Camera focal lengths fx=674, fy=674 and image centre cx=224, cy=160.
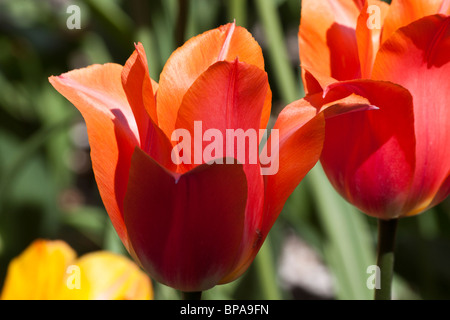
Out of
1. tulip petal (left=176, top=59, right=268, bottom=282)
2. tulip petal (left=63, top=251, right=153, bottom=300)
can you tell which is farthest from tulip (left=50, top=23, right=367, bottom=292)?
tulip petal (left=63, top=251, right=153, bottom=300)

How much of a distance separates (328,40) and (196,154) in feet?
0.37

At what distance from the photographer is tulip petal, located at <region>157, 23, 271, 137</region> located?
0.31m

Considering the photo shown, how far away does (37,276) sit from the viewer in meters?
0.44

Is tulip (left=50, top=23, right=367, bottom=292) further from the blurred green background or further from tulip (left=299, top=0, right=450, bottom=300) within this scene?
the blurred green background

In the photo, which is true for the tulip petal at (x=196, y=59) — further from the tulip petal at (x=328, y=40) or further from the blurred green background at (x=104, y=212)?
the blurred green background at (x=104, y=212)

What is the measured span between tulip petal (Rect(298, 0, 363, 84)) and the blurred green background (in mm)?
119

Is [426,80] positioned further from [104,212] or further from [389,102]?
[104,212]

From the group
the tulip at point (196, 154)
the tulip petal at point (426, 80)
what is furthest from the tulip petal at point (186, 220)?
the tulip petal at point (426, 80)

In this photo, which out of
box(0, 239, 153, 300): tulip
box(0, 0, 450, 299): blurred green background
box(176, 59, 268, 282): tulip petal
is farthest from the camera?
box(0, 0, 450, 299): blurred green background

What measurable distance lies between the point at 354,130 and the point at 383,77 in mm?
31

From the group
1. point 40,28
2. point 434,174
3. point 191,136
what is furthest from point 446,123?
point 40,28

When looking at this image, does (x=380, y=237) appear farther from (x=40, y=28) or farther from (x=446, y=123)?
(x=40, y=28)

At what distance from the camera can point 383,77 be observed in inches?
13.0

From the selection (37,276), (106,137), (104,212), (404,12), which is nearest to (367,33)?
(404,12)
